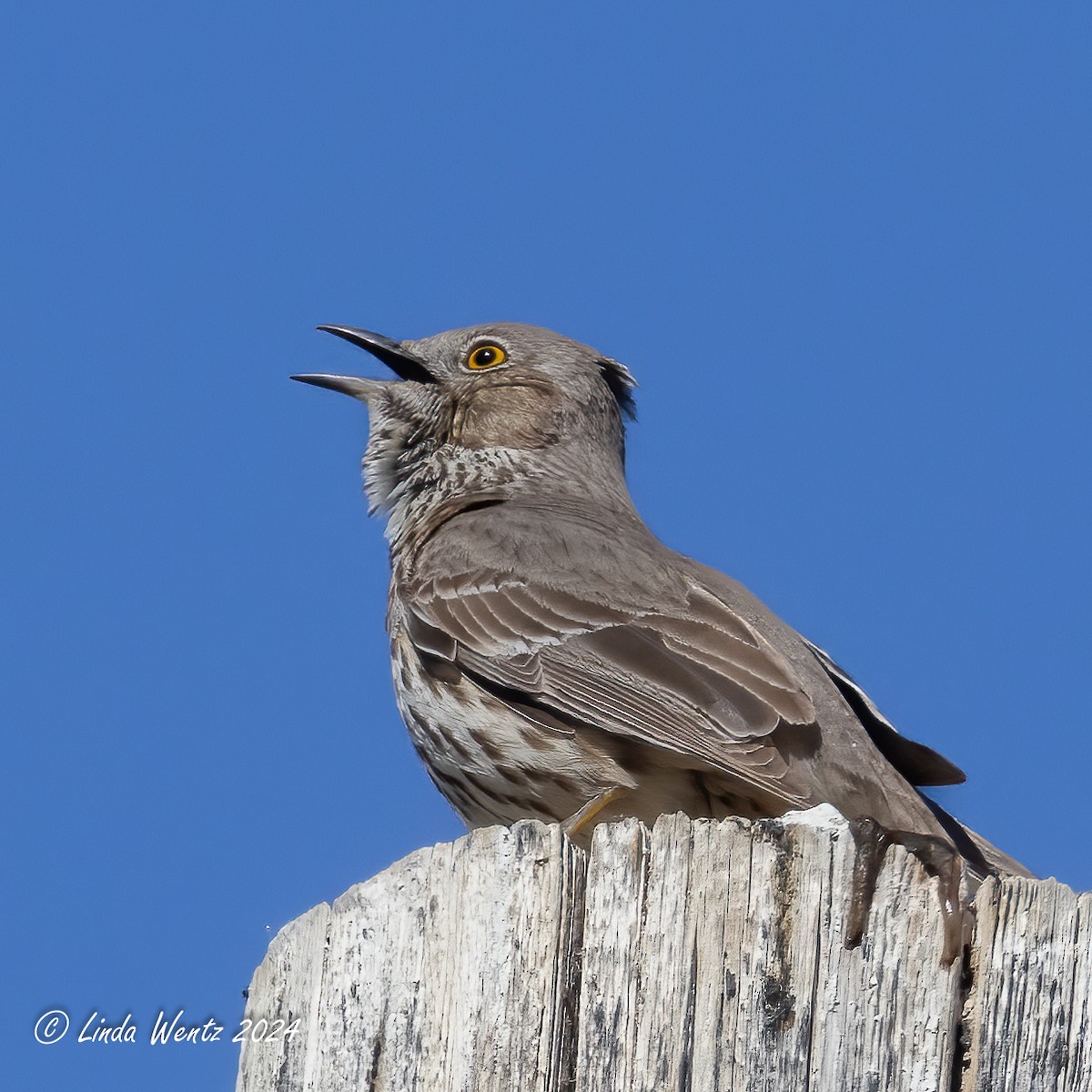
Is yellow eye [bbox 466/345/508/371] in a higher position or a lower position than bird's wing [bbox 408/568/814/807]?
higher

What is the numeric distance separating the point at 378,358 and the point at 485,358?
63cm

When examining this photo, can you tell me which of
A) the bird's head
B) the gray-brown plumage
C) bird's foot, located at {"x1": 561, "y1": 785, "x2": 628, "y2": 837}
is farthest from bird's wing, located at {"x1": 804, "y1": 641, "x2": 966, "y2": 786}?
the bird's head

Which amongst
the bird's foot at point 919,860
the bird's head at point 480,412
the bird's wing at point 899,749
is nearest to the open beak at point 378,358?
the bird's head at point 480,412

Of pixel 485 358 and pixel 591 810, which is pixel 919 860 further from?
pixel 485 358

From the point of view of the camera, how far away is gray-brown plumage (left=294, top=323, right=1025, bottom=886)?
6121mm

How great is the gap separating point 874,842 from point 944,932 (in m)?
0.27

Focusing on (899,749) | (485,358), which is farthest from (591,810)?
(485,358)

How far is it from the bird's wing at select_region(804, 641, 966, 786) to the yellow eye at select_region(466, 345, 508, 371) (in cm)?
303

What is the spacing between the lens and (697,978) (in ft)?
12.7

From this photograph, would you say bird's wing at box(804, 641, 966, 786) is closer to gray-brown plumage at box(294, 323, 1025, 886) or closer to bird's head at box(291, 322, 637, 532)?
gray-brown plumage at box(294, 323, 1025, 886)

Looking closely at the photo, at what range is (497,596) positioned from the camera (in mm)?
7238

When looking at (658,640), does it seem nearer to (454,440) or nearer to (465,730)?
(465,730)

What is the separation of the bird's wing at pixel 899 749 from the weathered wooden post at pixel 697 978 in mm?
2558

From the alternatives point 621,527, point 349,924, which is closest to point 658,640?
point 621,527
